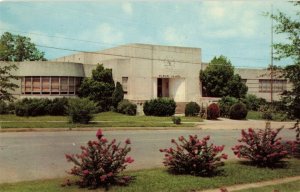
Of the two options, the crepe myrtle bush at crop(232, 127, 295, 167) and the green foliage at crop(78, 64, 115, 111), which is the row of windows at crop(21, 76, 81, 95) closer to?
the green foliage at crop(78, 64, 115, 111)

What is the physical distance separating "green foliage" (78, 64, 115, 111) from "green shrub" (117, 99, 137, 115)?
1.84 m

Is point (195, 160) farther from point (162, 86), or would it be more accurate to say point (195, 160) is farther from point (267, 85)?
point (267, 85)

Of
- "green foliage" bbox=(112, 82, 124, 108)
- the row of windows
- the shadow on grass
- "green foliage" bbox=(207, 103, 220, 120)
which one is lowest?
the shadow on grass

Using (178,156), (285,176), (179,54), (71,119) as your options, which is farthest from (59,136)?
(179,54)

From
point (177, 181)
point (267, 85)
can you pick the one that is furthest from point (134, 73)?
point (177, 181)

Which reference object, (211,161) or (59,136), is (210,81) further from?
(211,161)

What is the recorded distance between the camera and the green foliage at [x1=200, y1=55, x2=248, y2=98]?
138 ft

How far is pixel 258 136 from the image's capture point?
11602mm

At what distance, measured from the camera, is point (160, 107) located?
34031mm

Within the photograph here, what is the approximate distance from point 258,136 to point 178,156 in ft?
8.97

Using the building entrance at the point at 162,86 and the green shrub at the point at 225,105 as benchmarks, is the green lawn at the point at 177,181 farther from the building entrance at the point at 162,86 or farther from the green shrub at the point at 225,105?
the building entrance at the point at 162,86

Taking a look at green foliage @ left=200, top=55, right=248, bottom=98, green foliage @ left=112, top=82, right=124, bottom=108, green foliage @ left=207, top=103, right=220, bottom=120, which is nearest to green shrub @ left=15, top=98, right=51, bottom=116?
green foliage @ left=112, top=82, right=124, bottom=108

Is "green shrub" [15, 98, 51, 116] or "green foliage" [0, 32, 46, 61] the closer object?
"green shrub" [15, 98, 51, 116]

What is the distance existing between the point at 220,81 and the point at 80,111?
21282 mm
